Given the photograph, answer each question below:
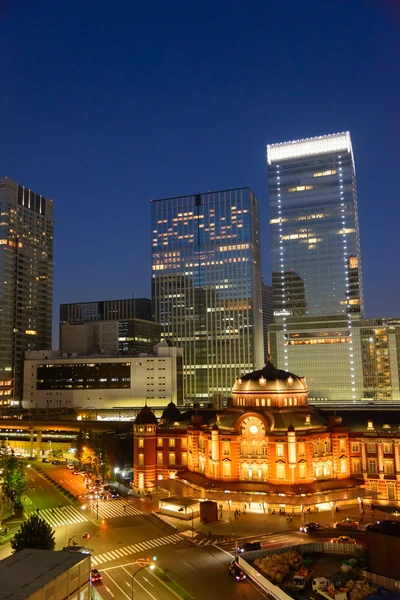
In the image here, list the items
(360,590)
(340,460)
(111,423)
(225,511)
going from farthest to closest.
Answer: (111,423) → (340,460) → (225,511) → (360,590)

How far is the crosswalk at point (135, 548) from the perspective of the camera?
6197 centimetres

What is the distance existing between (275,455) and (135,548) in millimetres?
30844

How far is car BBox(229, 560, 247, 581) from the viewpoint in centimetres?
5516

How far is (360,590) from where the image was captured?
5034cm

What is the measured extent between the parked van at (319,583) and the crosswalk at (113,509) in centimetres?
3815

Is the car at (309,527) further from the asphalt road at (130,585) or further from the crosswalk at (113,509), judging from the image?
the crosswalk at (113,509)

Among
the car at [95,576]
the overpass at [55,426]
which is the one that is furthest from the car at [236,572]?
the overpass at [55,426]

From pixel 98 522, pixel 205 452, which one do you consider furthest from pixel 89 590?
pixel 205 452

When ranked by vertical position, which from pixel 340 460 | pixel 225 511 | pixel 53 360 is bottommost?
pixel 225 511

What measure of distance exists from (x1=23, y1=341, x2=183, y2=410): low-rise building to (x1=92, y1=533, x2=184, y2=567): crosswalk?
118046 millimetres

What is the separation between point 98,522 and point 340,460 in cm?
4240

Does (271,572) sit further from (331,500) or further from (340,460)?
(340,460)

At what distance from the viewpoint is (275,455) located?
291 feet

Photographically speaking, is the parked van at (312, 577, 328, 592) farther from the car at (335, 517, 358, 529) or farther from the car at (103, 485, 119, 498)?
the car at (103, 485, 119, 498)
